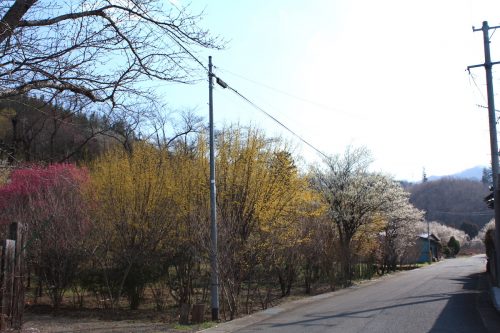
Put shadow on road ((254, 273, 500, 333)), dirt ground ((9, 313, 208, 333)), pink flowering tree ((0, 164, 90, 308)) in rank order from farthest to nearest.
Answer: pink flowering tree ((0, 164, 90, 308)) < dirt ground ((9, 313, 208, 333)) < shadow on road ((254, 273, 500, 333))

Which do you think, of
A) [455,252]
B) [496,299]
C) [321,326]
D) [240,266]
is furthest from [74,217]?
[455,252]

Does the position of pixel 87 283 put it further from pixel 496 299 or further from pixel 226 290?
pixel 496 299

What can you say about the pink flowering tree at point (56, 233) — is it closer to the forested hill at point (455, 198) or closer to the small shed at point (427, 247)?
the small shed at point (427, 247)

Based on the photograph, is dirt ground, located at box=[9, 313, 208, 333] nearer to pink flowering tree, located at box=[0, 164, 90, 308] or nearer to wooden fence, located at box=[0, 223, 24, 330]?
wooden fence, located at box=[0, 223, 24, 330]

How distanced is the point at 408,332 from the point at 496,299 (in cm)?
612

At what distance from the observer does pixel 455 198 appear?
12038cm

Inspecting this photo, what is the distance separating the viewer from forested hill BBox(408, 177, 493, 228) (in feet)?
380

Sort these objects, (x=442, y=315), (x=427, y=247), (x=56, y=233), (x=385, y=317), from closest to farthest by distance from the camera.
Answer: (x=385, y=317)
(x=442, y=315)
(x=56, y=233)
(x=427, y=247)

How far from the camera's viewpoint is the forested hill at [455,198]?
115688 mm

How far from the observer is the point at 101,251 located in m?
18.4

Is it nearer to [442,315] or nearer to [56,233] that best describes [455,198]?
[442,315]

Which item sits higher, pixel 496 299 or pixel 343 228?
pixel 343 228

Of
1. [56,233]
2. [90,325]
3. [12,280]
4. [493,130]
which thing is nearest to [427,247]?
[493,130]

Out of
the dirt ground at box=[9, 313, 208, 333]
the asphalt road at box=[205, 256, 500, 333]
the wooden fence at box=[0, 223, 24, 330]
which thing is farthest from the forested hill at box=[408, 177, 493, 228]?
the wooden fence at box=[0, 223, 24, 330]
